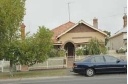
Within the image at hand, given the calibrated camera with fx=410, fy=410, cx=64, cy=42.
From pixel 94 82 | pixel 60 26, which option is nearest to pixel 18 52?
pixel 94 82

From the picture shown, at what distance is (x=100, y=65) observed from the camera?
2844 centimetres

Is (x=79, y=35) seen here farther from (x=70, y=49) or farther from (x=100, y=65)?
(x=100, y=65)

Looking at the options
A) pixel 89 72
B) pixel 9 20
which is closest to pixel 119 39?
pixel 9 20

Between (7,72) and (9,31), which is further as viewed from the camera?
(7,72)

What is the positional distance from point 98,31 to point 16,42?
55.3ft

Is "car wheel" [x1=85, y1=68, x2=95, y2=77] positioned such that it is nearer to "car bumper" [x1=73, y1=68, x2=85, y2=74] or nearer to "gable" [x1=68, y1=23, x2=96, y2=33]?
"car bumper" [x1=73, y1=68, x2=85, y2=74]

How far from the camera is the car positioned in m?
28.4

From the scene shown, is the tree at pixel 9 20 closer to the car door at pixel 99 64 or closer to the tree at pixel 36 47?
the tree at pixel 36 47

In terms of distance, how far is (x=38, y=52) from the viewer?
105 ft

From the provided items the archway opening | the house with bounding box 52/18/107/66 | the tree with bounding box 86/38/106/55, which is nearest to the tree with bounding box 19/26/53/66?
the tree with bounding box 86/38/106/55

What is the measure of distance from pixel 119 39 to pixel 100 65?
84.9 feet

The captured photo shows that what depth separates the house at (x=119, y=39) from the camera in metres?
50.5

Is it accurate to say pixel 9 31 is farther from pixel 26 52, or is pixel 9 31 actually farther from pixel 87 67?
pixel 87 67

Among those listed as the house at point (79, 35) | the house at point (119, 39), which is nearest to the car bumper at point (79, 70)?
the house at point (79, 35)
